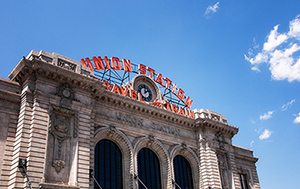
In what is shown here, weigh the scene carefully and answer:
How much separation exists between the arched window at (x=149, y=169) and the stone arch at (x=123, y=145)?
2166 mm

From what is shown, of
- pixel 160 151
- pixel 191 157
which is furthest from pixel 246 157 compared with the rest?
pixel 160 151

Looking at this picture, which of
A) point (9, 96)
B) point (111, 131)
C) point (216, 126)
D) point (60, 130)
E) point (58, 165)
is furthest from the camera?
point (216, 126)

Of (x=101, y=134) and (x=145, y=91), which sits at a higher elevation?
(x=145, y=91)

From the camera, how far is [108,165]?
1350 inches

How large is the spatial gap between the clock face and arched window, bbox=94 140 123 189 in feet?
34.0

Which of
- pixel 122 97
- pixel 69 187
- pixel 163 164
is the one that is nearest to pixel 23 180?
pixel 69 187

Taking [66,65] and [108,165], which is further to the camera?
[108,165]

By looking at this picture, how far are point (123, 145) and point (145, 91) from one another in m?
11.0

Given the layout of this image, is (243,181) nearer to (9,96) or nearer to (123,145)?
(123,145)

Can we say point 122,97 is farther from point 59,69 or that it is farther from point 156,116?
point 59,69

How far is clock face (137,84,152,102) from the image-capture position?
44000mm

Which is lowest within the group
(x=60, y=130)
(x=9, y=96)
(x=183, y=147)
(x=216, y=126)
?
(x=60, y=130)

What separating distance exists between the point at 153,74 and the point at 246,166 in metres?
21.9

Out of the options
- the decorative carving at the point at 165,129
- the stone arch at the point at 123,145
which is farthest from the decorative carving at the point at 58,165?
the decorative carving at the point at 165,129
